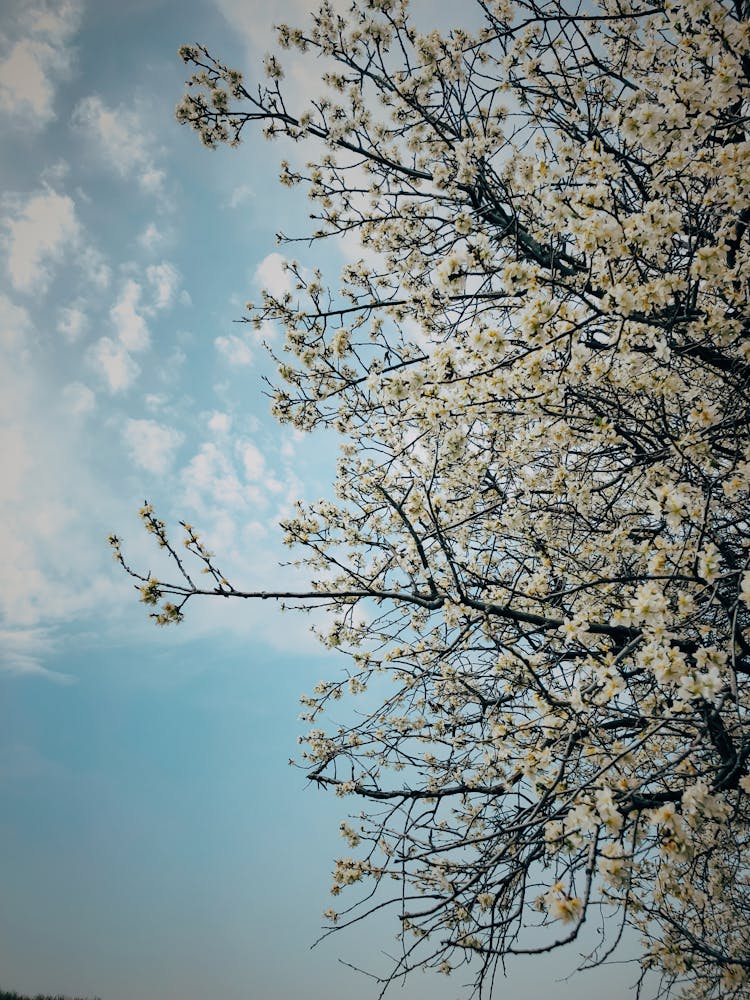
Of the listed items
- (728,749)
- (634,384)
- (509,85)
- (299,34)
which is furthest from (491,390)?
(299,34)

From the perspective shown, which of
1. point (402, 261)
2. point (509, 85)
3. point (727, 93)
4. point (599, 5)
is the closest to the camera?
point (727, 93)

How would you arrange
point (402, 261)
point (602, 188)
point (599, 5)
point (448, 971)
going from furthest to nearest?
point (402, 261) → point (599, 5) → point (448, 971) → point (602, 188)

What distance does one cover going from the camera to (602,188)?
282 centimetres

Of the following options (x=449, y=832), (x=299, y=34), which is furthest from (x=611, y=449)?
(x=299, y=34)

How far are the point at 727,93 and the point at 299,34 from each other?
12.6 ft

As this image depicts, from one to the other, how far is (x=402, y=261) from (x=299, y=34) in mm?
2162

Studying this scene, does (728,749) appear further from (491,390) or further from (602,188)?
(602,188)

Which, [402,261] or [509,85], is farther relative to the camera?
[402,261]

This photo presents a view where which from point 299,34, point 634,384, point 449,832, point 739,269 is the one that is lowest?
point 449,832

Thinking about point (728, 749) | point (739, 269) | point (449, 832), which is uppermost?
point (739, 269)

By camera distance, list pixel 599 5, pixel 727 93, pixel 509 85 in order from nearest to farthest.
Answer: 1. pixel 727 93
2. pixel 509 85
3. pixel 599 5

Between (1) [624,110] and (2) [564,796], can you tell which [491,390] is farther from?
(1) [624,110]

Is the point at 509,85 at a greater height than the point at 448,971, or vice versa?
the point at 509,85

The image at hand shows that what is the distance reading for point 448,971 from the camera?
3.61 meters
